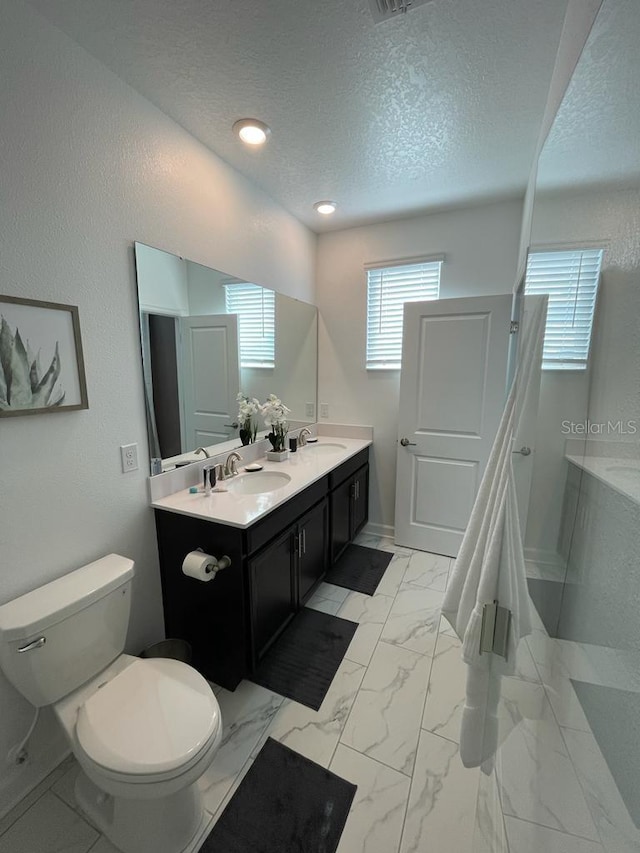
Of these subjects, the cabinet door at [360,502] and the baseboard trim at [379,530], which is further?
the baseboard trim at [379,530]

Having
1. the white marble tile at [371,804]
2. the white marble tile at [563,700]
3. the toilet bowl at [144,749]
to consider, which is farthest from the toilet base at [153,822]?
the white marble tile at [563,700]

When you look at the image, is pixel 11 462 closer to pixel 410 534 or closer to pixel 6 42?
pixel 6 42

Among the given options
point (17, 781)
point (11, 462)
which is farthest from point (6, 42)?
point (17, 781)

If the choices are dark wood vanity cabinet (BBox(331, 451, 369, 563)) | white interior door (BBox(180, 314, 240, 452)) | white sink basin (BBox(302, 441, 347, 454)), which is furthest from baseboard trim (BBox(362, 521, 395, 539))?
white interior door (BBox(180, 314, 240, 452))

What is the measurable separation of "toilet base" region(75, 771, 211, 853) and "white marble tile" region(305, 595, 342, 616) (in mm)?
1096

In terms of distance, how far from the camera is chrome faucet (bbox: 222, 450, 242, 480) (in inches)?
79.5

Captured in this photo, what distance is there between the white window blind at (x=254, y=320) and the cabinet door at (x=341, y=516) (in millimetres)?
1051

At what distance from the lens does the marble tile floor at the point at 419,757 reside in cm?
59

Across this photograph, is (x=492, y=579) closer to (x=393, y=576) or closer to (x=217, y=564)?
(x=217, y=564)

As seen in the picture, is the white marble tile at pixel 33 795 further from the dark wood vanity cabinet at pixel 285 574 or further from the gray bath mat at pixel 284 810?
the dark wood vanity cabinet at pixel 285 574

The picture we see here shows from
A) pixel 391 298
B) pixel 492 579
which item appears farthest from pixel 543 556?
pixel 391 298

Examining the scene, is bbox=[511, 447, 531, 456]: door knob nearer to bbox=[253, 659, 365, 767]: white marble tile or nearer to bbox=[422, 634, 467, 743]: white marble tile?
bbox=[422, 634, 467, 743]: white marble tile

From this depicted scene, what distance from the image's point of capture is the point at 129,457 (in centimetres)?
153

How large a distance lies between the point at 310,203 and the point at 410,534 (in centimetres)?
265
